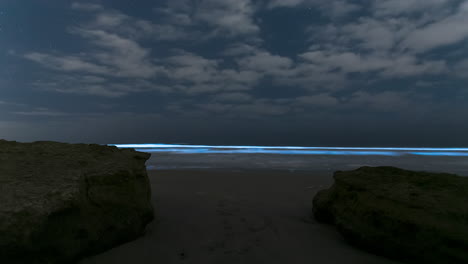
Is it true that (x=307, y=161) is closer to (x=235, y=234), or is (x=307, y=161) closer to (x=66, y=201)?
(x=235, y=234)

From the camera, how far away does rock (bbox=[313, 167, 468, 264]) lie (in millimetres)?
2486

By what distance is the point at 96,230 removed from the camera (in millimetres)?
2805

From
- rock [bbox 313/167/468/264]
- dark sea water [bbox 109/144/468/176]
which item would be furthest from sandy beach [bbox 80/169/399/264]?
dark sea water [bbox 109/144/468/176]

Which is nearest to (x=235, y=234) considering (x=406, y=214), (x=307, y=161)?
(x=406, y=214)

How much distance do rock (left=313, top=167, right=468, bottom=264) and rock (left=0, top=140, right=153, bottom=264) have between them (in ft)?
9.29

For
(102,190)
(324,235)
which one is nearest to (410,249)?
(324,235)

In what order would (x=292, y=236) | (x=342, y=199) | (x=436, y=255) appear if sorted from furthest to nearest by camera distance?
(x=342, y=199), (x=292, y=236), (x=436, y=255)

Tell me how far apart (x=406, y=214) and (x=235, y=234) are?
2068 mm

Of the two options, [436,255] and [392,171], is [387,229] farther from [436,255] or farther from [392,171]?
[392,171]

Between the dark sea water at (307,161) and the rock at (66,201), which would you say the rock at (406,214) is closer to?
the rock at (66,201)

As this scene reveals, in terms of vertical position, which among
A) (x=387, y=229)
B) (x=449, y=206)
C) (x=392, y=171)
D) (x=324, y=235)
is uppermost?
(x=392, y=171)

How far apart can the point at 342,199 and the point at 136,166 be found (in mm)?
3131

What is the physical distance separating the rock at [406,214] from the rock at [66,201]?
283 centimetres

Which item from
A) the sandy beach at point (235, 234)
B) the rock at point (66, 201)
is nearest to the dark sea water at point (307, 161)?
the sandy beach at point (235, 234)
